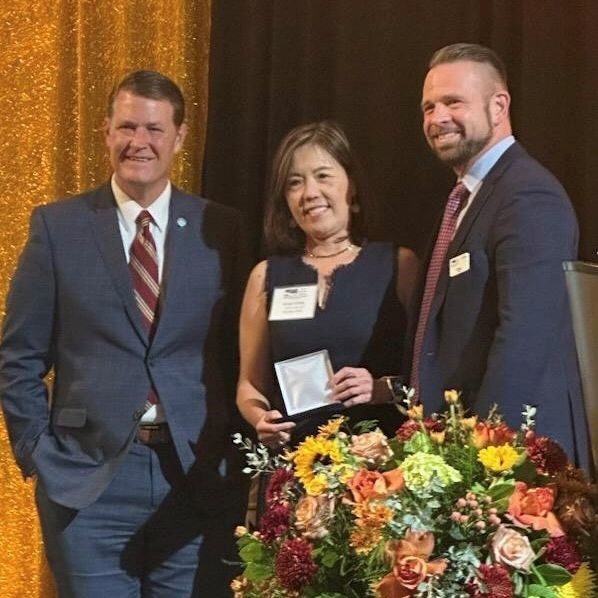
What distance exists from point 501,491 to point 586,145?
1.53m

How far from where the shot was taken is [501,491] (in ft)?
4.09

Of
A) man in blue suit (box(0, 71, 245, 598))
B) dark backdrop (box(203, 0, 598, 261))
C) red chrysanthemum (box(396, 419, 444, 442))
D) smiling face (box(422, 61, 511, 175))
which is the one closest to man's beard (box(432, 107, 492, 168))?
smiling face (box(422, 61, 511, 175))

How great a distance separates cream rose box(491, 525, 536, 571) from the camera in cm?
118

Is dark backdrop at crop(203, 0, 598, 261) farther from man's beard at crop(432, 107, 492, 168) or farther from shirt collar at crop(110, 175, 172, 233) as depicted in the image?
shirt collar at crop(110, 175, 172, 233)

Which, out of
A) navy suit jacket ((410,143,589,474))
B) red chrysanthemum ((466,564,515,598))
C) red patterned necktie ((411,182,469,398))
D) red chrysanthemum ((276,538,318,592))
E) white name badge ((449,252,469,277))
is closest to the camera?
red chrysanthemum ((466,564,515,598))

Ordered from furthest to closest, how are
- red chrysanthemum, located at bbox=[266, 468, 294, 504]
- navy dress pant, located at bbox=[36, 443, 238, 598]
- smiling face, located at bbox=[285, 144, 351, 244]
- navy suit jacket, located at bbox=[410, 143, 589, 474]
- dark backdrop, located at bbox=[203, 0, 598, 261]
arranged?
1. dark backdrop, located at bbox=[203, 0, 598, 261]
2. smiling face, located at bbox=[285, 144, 351, 244]
3. navy dress pant, located at bbox=[36, 443, 238, 598]
4. navy suit jacket, located at bbox=[410, 143, 589, 474]
5. red chrysanthemum, located at bbox=[266, 468, 294, 504]

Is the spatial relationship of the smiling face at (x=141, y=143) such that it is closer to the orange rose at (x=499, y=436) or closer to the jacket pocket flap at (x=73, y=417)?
the jacket pocket flap at (x=73, y=417)

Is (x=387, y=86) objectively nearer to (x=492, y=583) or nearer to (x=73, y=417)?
(x=73, y=417)

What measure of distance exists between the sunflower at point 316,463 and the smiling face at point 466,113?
1.01m

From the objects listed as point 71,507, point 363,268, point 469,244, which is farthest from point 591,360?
point 71,507

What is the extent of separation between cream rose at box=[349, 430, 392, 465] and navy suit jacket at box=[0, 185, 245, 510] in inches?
39.8

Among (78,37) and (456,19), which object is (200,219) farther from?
(78,37)

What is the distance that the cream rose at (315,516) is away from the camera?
131 cm

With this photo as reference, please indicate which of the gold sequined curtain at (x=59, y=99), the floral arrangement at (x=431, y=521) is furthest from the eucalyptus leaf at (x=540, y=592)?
the gold sequined curtain at (x=59, y=99)
